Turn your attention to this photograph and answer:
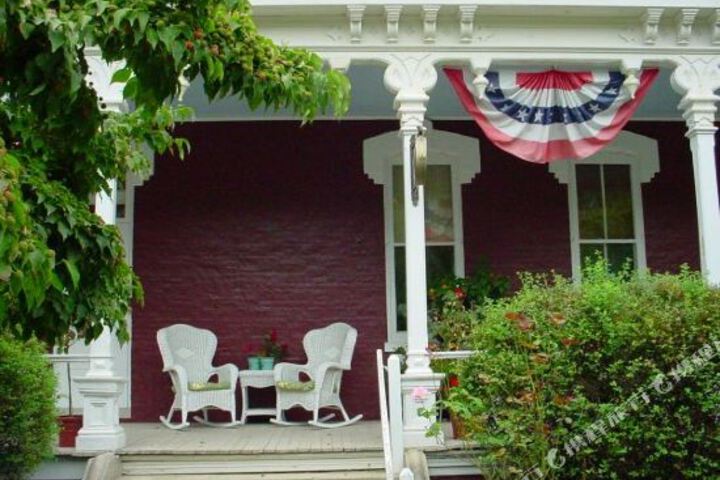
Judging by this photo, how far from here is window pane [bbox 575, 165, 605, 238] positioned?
9.08m

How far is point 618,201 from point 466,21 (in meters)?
3.34

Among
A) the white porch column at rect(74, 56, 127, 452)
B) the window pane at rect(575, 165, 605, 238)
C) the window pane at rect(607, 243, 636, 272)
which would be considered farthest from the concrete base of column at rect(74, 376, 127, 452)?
the window pane at rect(607, 243, 636, 272)

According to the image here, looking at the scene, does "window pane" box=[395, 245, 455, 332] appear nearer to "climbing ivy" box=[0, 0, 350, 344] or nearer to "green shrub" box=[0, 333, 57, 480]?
"green shrub" box=[0, 333, 57, 480]

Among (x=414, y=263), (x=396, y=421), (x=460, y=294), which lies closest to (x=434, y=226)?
(x=460, y=294)

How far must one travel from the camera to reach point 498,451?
17.1 feet

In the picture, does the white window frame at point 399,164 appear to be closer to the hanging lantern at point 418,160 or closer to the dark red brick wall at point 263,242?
the dark red brick wall at point 263,242

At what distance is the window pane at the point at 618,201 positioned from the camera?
9.11 metres

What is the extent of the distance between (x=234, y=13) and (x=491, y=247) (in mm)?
6103

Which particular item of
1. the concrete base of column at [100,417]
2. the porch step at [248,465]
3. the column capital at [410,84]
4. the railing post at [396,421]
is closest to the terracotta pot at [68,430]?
the concrete base of column at [100,417]

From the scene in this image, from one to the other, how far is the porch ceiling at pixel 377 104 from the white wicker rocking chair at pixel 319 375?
238 centimetres

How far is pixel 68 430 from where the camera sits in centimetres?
668

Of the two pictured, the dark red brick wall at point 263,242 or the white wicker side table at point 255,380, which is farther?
the dark red brick wall at point 263,242

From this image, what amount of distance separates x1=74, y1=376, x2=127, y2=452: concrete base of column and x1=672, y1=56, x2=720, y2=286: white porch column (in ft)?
16.6

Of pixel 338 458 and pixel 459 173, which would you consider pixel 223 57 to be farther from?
pixel 459 173
